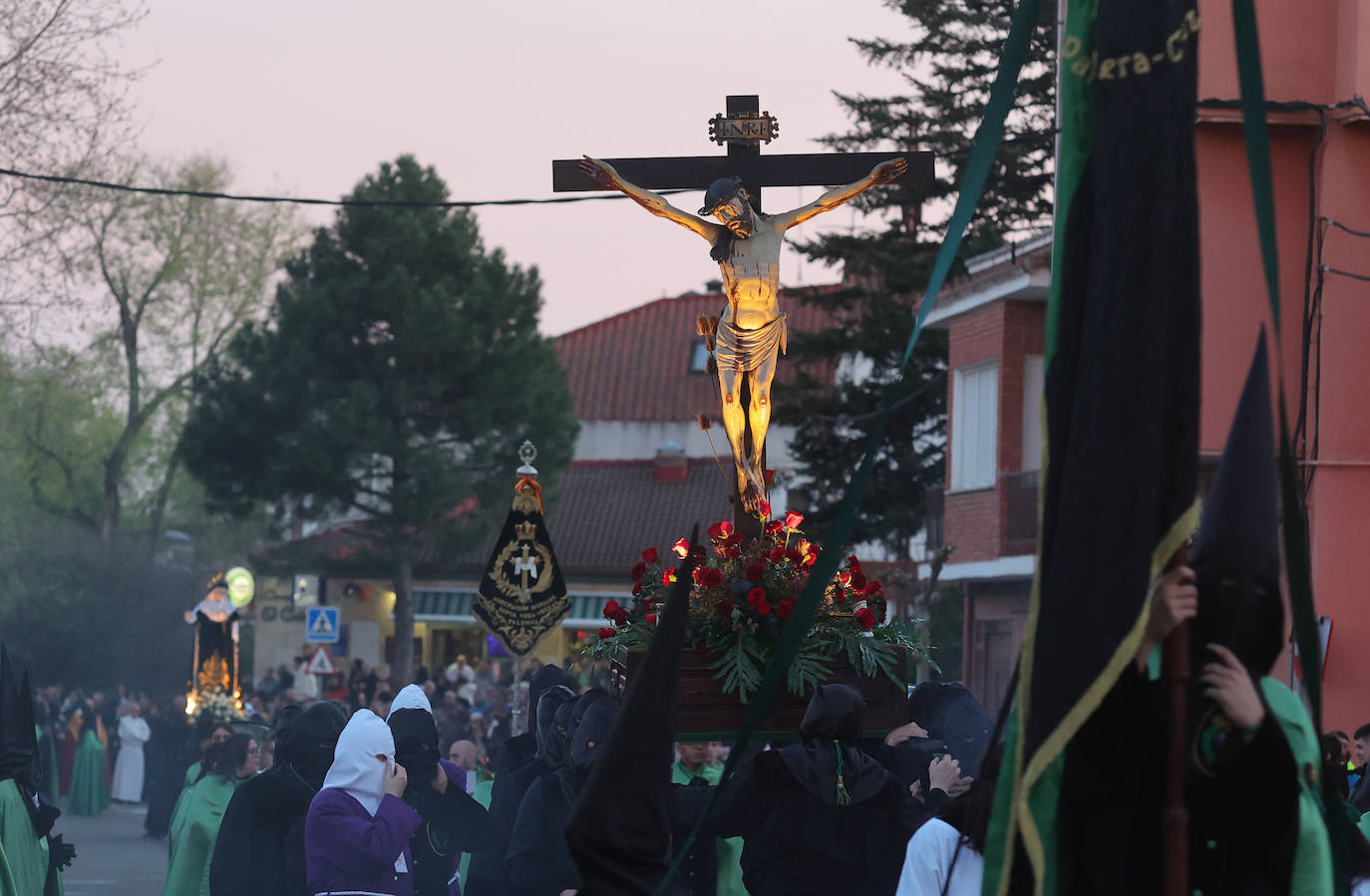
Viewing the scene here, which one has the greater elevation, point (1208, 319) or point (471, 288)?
point (471, 288)

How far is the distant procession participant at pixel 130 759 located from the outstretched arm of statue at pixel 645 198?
82.1 ft

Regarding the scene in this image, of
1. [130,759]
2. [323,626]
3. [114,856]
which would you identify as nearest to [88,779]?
[130,759]

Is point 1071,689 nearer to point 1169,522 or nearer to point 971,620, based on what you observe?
point 1169,522

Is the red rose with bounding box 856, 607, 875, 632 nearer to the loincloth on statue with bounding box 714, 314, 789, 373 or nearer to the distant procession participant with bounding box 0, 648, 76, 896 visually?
the loincloth on statue with bounding box 714, 314, 789, 373

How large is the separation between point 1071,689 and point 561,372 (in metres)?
44.3

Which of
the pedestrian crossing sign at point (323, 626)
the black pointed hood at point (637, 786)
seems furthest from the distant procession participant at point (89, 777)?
the black pointed hood at point (637, 786)

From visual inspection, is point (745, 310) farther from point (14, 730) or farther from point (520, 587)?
point (520, 587)

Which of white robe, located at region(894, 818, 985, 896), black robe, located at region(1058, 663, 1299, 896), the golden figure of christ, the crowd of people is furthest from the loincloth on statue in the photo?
black robe, located at region(1058, 663, 1299, 896)

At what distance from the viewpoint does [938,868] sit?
4.97m

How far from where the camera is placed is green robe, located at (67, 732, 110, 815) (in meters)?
30.8

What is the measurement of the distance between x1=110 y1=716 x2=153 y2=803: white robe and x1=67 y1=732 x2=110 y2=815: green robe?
1170 millimetres

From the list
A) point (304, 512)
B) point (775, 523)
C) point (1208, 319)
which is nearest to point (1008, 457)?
point (1208, 319)

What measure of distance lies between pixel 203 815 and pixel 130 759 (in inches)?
953

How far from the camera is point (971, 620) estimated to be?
95.9ft
